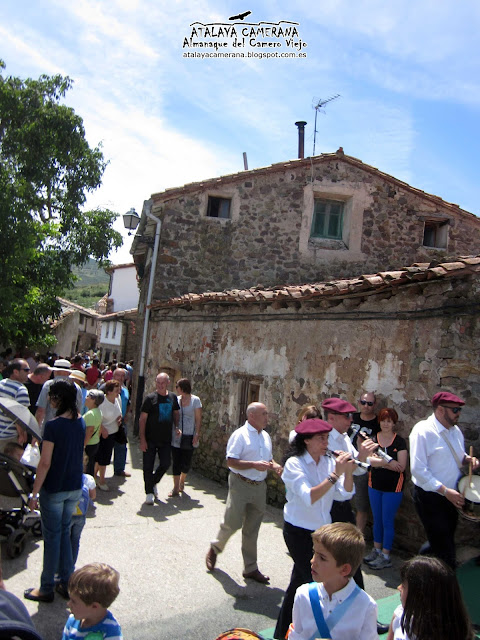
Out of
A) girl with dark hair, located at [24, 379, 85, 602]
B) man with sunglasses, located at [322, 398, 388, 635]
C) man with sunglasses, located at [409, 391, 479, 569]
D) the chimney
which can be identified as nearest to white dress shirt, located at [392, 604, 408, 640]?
man with sunglasses, located at [322, 398, 388, 635]

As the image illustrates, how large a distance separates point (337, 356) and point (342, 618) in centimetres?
480

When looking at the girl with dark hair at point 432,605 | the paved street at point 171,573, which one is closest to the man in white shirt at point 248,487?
the paved street at point 171,573

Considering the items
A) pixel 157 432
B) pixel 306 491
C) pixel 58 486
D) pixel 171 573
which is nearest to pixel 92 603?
pixel 306 491

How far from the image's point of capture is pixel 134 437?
529 inches

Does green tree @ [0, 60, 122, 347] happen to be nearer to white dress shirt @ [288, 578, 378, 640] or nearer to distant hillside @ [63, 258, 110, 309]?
white dress shirt @ [288, 578, 378, 640]

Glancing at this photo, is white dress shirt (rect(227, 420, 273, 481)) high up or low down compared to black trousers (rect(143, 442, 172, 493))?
up

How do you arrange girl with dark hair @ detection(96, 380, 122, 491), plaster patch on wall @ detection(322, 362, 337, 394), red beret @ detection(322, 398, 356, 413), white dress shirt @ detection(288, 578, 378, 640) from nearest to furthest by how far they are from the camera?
1. white dress shirt @ detection(288, 578, 378, 640)
2. red beret @ detection(322, 398, 356, 413)
3. plaster patch on wall @ detection(322, 362, 337, 394)
4. girl with dark hair @ detection(96, 380, 122, 491)

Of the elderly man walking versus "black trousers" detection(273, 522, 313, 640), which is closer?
"black trousers" detection(273, 522, 313, 640)

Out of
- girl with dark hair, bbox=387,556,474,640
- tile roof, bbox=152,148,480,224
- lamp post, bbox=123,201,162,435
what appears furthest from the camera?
lamp post, bbox=123,201,162,435

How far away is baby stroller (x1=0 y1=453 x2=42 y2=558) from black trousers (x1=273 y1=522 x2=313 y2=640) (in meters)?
2.60

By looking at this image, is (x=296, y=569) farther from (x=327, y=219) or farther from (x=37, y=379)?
(x=327, y=219)

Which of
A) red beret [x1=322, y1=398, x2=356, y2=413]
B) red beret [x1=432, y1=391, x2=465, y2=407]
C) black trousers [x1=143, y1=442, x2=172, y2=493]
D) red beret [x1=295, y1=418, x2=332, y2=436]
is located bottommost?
black trousers [x1=143, y1=442, x2=172, y2=493]

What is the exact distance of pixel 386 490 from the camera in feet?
18.7

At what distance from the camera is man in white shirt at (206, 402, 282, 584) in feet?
16.6
